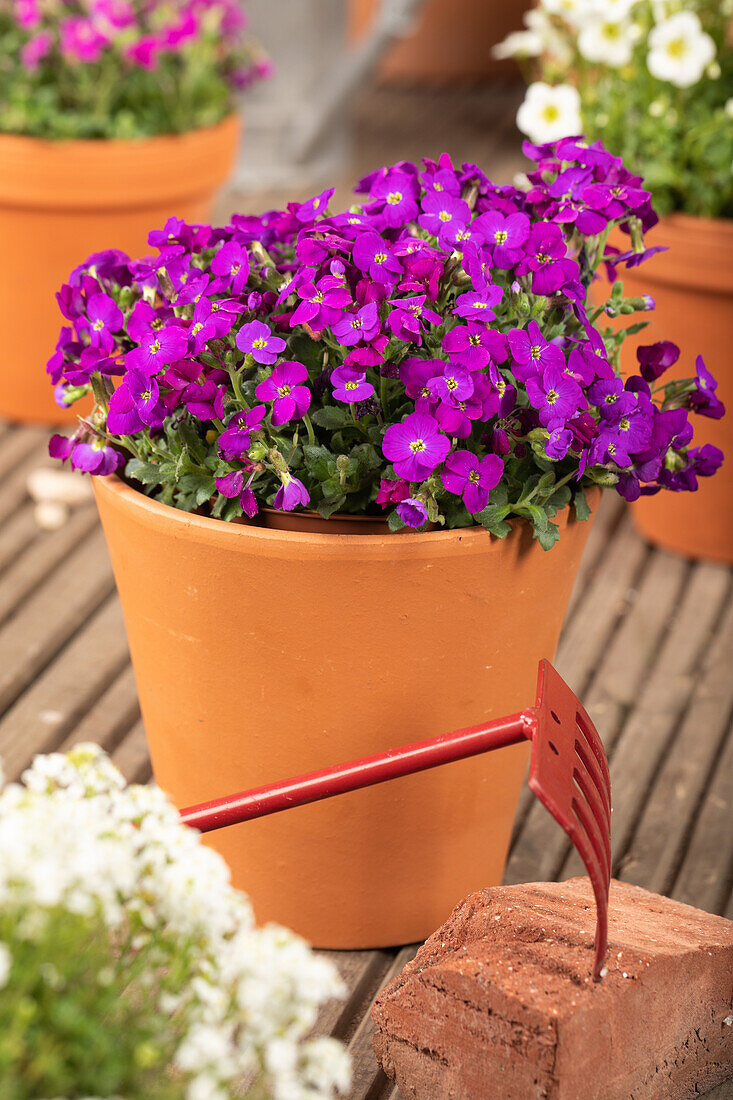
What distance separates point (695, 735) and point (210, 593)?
1.00 metres

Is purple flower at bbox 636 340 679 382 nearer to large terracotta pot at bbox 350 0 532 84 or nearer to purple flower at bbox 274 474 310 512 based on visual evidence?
purple flower at bbox 274 474 310 512

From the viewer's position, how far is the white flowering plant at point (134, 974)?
79 centimetres

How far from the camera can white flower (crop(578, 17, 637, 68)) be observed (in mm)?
2203

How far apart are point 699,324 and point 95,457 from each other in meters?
1.29

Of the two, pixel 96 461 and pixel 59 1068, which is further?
pixel 96 461

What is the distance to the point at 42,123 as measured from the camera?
2.60 m

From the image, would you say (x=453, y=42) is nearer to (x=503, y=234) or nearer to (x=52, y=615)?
(x=52, y=615)

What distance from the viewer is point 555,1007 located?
1152mm

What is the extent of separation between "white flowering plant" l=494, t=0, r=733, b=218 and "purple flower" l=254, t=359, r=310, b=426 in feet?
3.49

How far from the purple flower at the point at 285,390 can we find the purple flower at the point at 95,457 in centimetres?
22

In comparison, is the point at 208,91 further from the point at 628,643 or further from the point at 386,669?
the point at 386,669

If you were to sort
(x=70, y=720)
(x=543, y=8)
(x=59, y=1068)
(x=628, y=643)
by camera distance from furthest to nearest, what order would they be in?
1. (x=543, y=8)
2. (x=628, y=643)
3. (x=70, y=720)
4. (x=59, y=1068)

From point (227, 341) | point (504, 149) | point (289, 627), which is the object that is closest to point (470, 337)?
point (227, 341)

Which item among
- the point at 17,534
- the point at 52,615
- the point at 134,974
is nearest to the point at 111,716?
the point at 52,615
